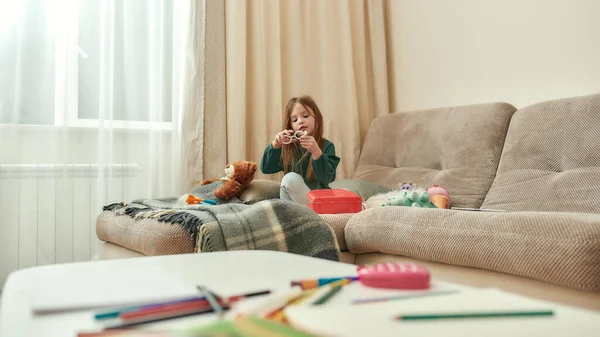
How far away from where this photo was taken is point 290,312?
402 mm

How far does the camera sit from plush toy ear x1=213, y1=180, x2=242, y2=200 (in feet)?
8.09

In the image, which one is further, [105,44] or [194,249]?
[105,44]

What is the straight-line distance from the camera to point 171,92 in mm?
3002

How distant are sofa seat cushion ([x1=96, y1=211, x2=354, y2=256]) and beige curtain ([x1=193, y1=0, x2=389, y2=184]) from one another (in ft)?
3.21

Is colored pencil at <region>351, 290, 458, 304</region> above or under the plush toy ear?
under

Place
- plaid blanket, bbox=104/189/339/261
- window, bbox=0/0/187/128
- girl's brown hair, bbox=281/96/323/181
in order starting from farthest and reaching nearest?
1. girl's brown hair, bbox=281/96/323/181
2. window, bbox=0/0/187/128
3. plaid blanket, bbox=104/189/339/261

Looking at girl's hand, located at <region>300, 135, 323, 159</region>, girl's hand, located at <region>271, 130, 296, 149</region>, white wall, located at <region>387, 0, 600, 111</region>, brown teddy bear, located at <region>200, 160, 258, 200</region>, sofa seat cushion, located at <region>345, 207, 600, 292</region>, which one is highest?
white wall, located at <region>387, 0, 600, 111</region>

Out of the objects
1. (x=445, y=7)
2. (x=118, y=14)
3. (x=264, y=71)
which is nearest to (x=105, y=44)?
(x=118, y=14)

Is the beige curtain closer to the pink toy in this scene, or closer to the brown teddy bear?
the brown teddy bear

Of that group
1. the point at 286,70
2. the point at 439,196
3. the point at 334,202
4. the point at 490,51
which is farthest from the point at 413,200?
the point at 286,70

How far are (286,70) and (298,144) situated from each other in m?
0.69

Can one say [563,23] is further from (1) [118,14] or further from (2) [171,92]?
(1) [118,14]

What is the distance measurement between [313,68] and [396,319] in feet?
10.1

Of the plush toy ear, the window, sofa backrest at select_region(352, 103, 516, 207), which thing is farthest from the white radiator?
sofa backrest at select_region(352, 103, 516, 207)
